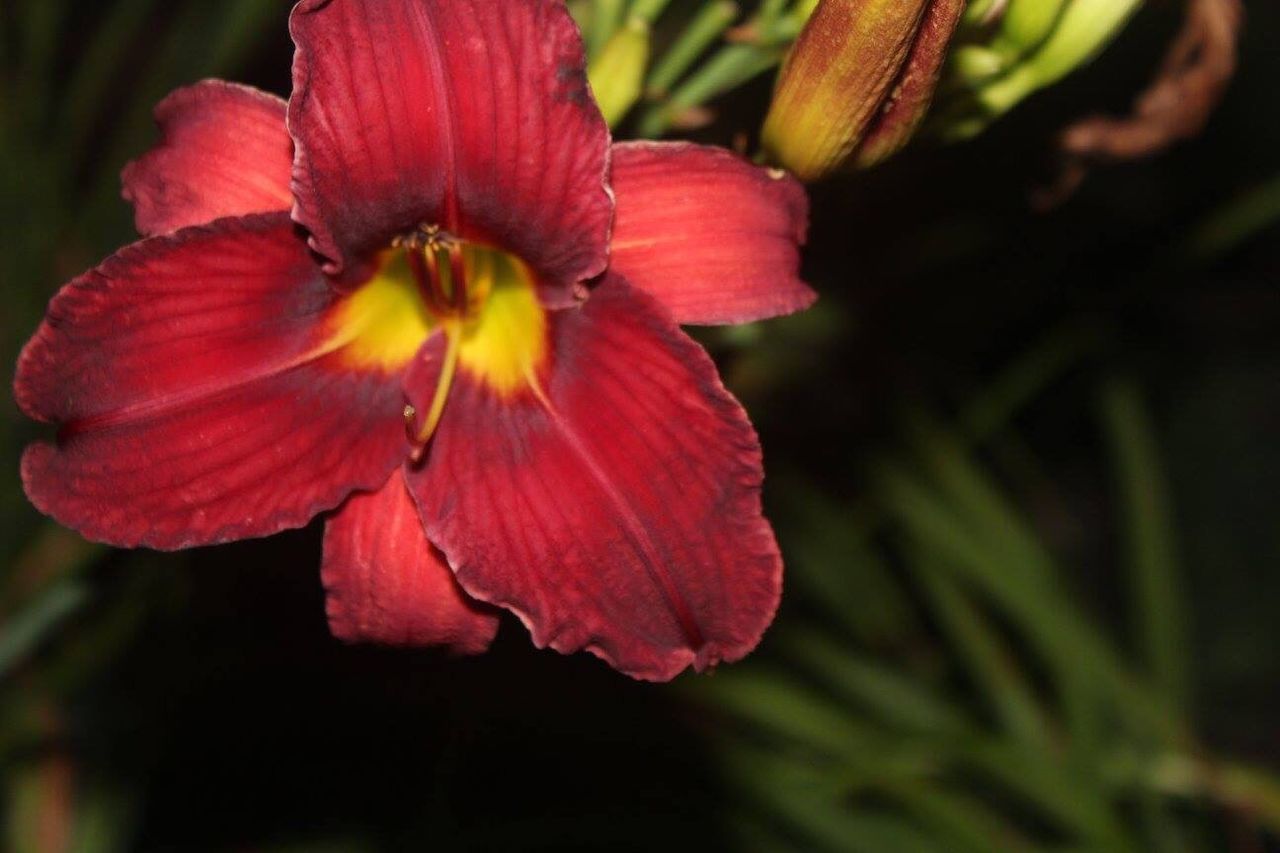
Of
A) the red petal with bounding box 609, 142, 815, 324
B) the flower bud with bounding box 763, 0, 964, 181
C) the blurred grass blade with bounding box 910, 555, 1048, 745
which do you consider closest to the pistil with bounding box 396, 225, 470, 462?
the red petal with bounding box 609, 142, 815, 324

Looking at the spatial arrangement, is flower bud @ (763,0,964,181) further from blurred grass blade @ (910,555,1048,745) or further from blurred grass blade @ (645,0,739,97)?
blurred grass blade @ (910,555,1048,745)

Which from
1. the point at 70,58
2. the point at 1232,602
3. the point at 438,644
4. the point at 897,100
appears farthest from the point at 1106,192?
the point at 70,58

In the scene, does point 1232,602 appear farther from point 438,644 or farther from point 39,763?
point 39,763

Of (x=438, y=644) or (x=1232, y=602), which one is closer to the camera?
(x=438, y=644)

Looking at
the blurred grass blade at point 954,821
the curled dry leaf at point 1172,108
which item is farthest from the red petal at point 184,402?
the blurred grass blade at point 954,821

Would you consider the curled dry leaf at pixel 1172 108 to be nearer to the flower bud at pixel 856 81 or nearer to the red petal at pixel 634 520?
the flower bud at pixel 856 81

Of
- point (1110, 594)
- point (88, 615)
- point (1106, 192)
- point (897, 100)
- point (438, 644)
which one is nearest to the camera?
point (897, 100)
